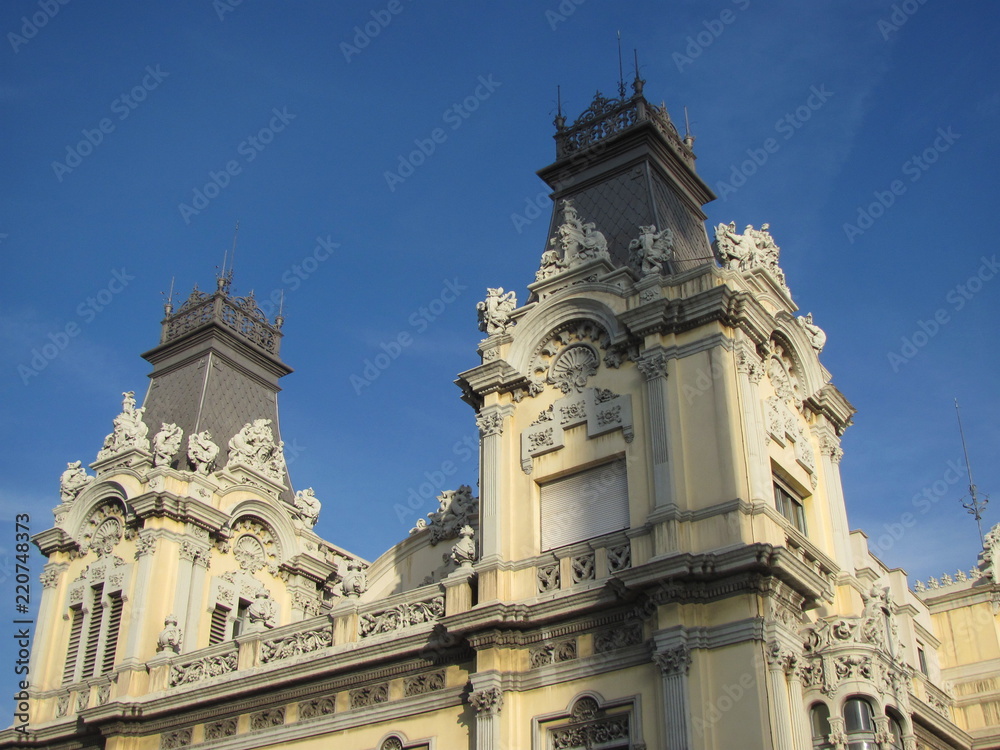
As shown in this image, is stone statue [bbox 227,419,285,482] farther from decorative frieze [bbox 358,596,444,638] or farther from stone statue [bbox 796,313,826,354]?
stone statue [bbox 796,313,826,354]

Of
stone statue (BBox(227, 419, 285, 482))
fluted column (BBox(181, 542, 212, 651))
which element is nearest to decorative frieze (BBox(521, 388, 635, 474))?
fluted column (BBox(181, 542, 212, 651))

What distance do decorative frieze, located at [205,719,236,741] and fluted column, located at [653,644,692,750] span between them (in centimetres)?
1052

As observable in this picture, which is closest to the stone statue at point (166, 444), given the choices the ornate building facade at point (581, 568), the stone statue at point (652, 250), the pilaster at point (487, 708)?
the ornate building facade at point (581, 568)

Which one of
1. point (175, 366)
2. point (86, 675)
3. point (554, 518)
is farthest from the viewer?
point (175, 366)

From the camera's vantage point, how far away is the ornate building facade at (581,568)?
2044 centimetres

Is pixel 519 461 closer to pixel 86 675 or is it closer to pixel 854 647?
pixel 854 647

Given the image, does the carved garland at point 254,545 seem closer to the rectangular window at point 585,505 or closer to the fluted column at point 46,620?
the fluted column at point 46,620

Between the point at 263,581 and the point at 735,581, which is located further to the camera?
the point at 263,581

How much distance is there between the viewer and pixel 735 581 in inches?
795

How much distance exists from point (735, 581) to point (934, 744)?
7285 mm

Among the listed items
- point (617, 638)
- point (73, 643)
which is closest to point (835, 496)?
point (617, 638)

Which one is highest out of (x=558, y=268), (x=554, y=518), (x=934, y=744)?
(x=558, y=268)

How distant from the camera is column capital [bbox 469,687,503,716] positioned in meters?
21.7

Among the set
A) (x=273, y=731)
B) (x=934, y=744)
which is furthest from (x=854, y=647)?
(x=273, y=731)
